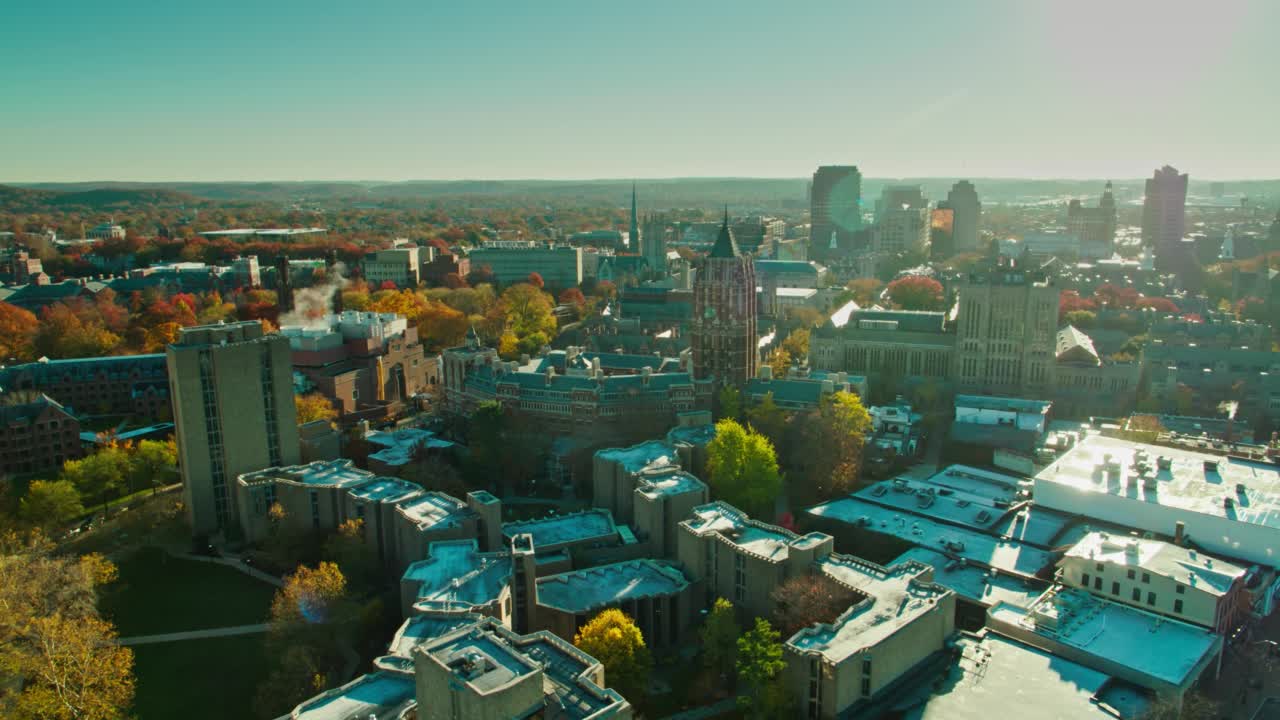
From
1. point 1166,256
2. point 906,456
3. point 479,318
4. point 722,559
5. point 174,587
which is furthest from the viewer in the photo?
point 1166,256

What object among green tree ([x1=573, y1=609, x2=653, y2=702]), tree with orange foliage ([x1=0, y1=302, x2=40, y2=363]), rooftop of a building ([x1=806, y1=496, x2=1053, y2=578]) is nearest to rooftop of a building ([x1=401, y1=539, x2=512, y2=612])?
green tree ([x1=573, y1=609, x2=653, y2=702])

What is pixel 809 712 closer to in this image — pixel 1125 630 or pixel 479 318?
pixel 1125 630

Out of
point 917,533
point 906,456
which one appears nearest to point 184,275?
point 906,456

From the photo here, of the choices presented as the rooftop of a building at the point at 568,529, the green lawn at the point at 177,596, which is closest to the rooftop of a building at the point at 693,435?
the rooftop of a building at the point at 568,529

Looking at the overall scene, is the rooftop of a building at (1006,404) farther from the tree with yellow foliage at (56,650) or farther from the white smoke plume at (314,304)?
the tree with yellow foliage at (56,650)

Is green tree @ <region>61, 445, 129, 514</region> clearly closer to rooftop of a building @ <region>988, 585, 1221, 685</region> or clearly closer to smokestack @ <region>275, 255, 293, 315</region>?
smokestack @ <region>275, 255, 293, 315</region>
